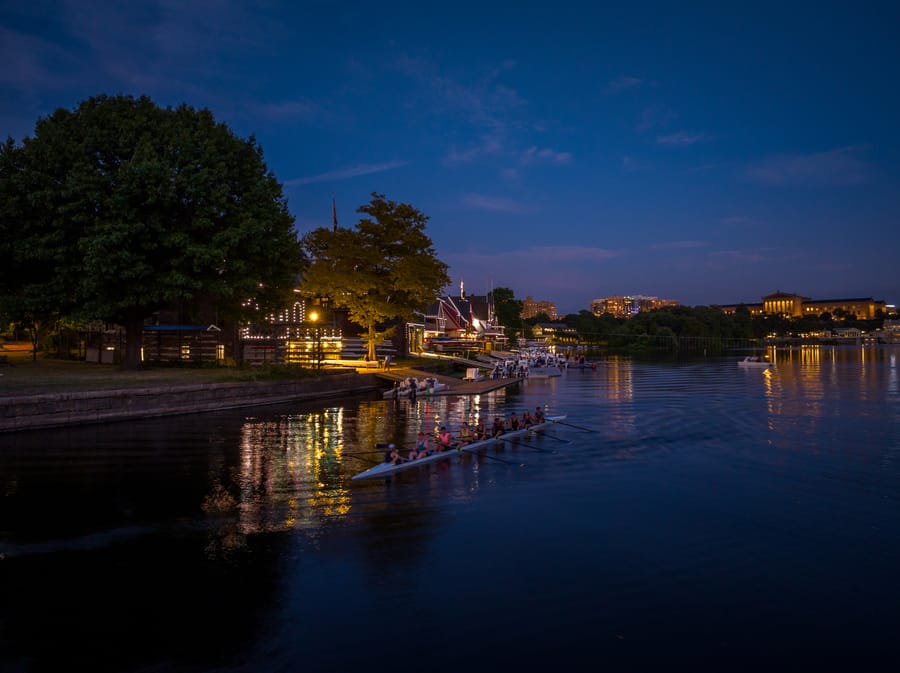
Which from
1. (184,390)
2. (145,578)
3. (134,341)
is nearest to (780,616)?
(145,578)

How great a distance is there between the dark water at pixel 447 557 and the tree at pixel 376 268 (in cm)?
2931

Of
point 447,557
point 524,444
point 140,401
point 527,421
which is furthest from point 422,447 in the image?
point 140,401

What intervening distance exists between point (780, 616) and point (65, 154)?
3593cm

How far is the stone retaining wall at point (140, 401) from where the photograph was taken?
23562 millimetres

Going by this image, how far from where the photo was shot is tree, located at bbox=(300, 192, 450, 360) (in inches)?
2025

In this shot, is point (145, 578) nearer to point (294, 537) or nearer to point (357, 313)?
point (294, 537)

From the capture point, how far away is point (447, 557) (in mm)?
11625

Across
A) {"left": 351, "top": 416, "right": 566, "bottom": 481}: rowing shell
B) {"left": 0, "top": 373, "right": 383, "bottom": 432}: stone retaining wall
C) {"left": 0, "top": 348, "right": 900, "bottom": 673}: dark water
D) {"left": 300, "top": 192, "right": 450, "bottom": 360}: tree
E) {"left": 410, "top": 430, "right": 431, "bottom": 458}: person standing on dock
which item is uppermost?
{"left": 300, "top": 192, "right": 450, "bottom": 360}: tree

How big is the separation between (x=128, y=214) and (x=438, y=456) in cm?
2150

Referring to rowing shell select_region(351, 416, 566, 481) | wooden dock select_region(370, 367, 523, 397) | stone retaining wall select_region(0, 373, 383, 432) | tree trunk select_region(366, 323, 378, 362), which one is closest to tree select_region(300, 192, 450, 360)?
tree trunk select_region(366, 323, 378, 362)

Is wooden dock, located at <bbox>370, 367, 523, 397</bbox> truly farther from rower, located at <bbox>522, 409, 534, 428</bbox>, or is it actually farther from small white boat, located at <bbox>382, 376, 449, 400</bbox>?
rower, located at <bbox>522, 409, 534, 428</bbox>

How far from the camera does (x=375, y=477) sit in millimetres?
17422

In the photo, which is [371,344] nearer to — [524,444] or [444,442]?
[524,444]

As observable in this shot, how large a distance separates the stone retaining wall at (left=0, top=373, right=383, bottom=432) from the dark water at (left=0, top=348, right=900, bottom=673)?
1.20 metres
